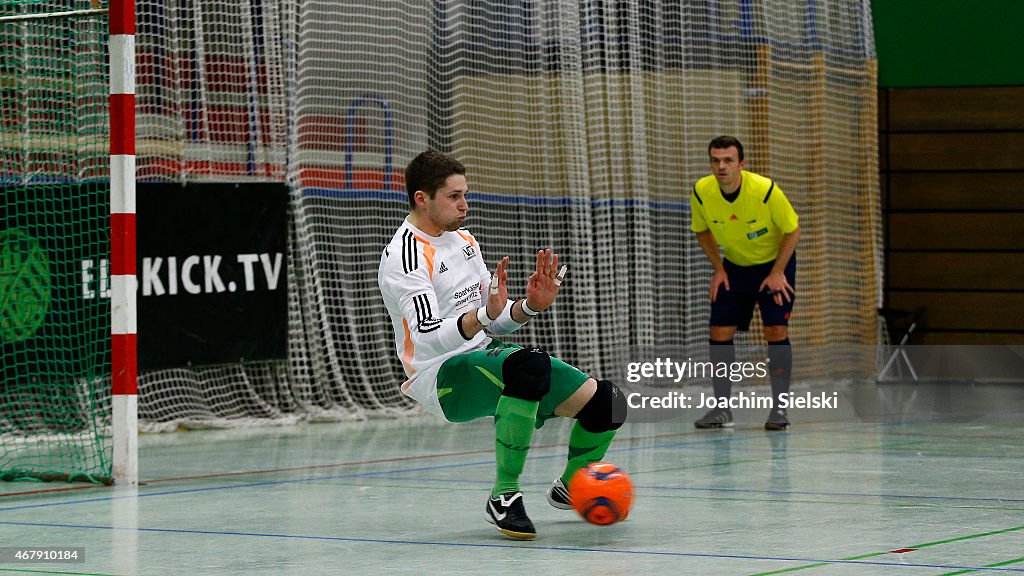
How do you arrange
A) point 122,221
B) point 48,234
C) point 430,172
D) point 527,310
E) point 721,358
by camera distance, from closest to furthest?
point 527,310 < point 430,172 < point 122,221 < point 48,234 < point 721,358

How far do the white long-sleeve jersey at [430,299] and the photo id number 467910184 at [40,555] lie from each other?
4.13 feet

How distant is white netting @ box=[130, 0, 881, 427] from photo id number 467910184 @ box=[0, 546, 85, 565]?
4899 millimetres

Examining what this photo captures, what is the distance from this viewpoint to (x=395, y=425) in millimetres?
10312

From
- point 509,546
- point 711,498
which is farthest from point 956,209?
point 509,546

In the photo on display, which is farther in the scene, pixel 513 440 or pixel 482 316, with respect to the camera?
pixel 513 440

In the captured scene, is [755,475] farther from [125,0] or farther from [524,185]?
[524,185]

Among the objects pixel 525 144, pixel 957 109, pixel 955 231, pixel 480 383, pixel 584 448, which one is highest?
pixel 957 109

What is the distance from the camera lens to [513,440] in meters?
5.06

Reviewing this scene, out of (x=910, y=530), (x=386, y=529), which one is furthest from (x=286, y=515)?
(x=910, y=530)

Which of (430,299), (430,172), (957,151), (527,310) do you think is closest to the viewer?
(527,310)

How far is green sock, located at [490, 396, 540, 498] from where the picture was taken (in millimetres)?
5055

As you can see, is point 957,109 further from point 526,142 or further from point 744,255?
point 744,255

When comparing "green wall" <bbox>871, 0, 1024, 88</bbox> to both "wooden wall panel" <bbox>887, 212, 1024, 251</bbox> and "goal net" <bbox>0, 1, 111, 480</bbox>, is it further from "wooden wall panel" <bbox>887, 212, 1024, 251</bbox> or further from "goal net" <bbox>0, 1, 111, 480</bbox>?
"goal net" <bbox>0, 1, 111, 480</bbox>

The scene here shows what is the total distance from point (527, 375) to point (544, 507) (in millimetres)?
1050
